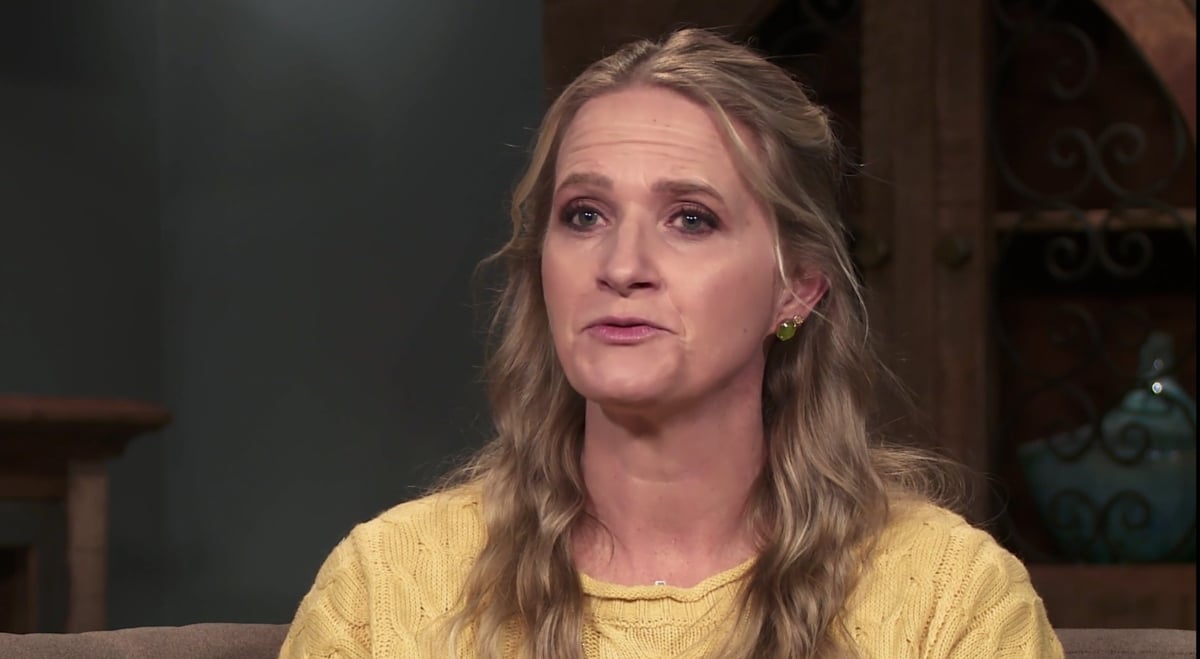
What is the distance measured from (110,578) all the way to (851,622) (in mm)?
2449

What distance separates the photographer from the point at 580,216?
1.46 meters

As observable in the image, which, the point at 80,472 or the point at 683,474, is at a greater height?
the point at 683,474

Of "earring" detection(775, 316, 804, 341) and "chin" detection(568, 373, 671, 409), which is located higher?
"earring" detection(775, 316, 804, 341)

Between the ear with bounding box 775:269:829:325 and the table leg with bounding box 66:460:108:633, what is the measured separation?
4.31 ft

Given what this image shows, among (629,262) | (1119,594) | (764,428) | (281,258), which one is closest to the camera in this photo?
(629,262)

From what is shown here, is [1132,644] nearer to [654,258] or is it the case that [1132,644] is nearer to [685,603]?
[685,603]

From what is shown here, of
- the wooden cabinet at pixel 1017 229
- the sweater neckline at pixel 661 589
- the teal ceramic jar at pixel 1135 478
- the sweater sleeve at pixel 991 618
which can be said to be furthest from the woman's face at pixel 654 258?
the teal ceramic jar at pixel 1135 478

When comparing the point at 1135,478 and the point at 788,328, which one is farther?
the point at 1135,478

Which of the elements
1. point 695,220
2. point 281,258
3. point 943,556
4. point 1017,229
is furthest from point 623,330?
point 281,258

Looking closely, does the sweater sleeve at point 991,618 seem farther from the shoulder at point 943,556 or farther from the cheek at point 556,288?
the cheek at point 556,288

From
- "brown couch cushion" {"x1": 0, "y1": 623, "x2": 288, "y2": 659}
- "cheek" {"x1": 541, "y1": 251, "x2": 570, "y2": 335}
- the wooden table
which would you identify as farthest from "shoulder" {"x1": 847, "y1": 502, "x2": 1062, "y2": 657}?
the wooden table

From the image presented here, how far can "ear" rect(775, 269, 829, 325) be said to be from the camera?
4.99ft

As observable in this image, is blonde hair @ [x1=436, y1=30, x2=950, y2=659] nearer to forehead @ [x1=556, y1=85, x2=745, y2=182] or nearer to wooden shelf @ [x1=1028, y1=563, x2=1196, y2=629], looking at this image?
forehead @ [x1=556, y1=85, x2=745, y2=182]

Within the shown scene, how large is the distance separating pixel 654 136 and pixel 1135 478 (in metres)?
1.31
